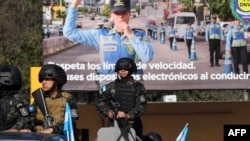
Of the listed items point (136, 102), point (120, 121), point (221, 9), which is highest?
point (221, 9)

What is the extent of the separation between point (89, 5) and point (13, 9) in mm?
9034

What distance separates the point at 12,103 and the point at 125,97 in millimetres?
1979

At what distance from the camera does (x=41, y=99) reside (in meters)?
7.23

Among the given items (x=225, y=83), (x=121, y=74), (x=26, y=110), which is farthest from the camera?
(x=225, y=83)

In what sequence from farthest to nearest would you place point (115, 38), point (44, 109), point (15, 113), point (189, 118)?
point (189, 118) < point (115, 38) < point (44, 109) < point (15, 113)

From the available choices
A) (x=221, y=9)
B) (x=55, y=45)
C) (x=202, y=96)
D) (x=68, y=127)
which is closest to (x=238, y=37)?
(x=221, y=9)

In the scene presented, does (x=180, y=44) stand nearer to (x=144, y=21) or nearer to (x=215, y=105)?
(x=144, y=21)

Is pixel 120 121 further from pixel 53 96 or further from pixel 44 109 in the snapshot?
pixel 44 109

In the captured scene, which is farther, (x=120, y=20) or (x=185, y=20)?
(x=185, y=20)

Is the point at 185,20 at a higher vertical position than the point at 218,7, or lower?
lower

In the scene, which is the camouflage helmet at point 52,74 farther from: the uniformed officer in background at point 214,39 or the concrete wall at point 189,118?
the concrete wall at point 189,118

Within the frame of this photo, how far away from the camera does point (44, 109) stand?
7.16 meters

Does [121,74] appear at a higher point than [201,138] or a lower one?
higher

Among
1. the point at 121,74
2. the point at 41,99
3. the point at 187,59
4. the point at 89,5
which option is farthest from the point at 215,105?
the point at 41,99
